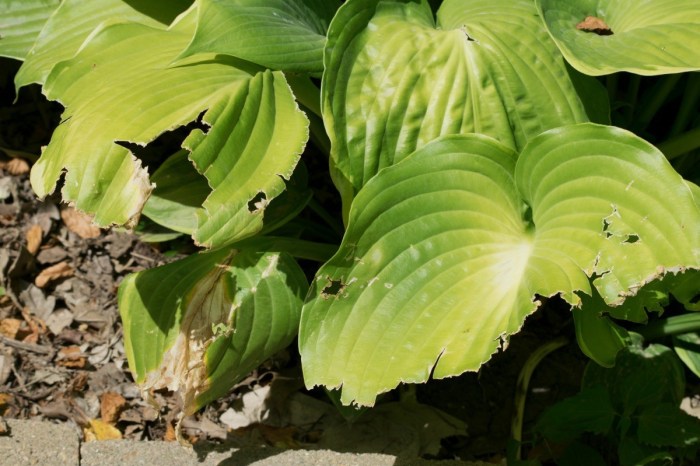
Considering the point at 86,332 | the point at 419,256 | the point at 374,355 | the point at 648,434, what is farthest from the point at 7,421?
the point at 648,434

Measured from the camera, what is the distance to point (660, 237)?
1.23 metres

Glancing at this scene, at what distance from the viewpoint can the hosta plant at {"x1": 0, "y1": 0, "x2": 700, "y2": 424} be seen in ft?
4.21

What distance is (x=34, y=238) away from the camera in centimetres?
220

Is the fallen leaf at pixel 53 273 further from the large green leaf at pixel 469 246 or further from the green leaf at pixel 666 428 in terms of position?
the green leaf at pixel 666 428

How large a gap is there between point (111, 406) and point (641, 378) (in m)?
1.15

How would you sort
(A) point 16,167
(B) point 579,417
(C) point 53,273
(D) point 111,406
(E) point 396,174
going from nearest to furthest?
(E) point 396,174 < (B) point 579,417 < (D) point 111,406 < (C) point 53,273 < (A) point 16,167

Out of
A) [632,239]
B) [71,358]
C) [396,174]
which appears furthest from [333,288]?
[71,358]

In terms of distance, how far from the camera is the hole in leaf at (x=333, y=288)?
4.50 feet

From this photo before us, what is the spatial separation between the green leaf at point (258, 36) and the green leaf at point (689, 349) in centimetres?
96

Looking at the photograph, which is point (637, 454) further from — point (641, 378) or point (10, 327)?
point (10, 327)

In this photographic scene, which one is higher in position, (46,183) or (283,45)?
(283,45)

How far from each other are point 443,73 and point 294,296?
0.49 metres

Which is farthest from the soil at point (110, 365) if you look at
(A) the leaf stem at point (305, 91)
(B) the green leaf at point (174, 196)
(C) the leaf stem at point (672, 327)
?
(A) the leaf stem at point (305, 91)

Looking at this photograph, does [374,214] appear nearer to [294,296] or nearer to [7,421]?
[294,296]
